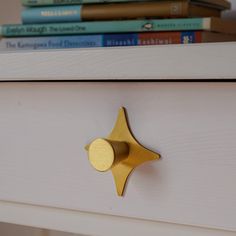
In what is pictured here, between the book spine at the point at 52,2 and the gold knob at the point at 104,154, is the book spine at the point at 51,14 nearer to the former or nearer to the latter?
the book spine at the point at 52,2

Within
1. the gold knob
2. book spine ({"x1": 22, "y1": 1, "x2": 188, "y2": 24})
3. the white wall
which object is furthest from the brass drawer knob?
the white wall

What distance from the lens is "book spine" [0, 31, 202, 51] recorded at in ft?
1.41

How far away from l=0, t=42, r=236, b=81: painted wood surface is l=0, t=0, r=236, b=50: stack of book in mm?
81

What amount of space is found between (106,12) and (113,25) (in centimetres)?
2

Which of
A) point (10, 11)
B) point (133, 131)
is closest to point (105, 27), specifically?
point (133, 131)

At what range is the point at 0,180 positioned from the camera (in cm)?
46

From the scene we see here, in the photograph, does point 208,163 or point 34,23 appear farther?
point 34,23

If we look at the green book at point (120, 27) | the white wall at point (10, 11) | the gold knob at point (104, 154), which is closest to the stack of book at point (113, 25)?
the green book at point (120, 27)

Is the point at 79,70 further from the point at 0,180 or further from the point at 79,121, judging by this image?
the point at 0,180

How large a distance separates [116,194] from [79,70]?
0.39 ft

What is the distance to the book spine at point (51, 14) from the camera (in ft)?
1.57

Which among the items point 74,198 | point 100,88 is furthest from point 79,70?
point 74,198

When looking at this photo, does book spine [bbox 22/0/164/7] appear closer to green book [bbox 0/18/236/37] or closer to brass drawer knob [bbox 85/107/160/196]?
green book [bbox 0/18/236/37]

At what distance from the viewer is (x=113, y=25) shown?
45 cm
